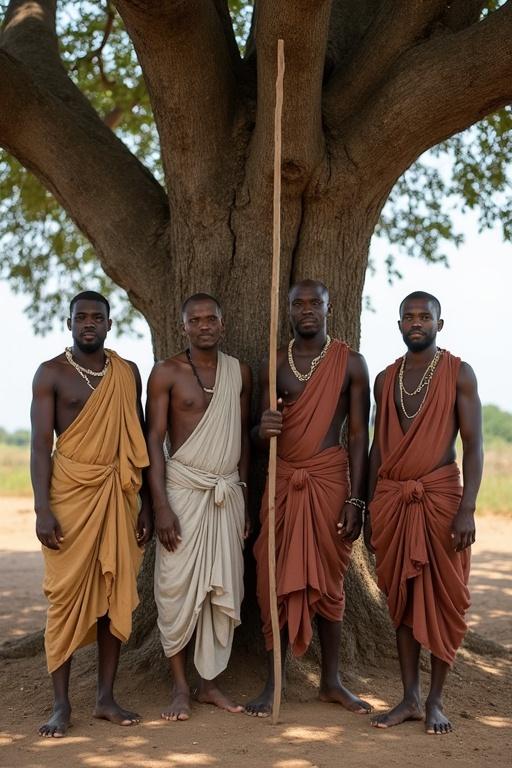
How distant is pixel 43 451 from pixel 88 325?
0.77 metres

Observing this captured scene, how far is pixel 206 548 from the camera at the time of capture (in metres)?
5.75

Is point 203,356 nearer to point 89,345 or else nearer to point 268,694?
point 89,345

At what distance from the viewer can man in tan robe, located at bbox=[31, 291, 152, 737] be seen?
5.57 m

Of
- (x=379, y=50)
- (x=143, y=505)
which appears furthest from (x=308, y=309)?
(x=379, y=50)

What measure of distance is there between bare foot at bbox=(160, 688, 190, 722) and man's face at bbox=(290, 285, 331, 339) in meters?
2.20

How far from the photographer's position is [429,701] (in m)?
5.51

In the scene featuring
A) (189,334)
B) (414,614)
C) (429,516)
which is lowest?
(414,614)

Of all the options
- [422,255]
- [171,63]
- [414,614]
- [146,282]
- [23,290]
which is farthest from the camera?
[23,290]

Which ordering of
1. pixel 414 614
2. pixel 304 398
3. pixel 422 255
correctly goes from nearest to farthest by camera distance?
1. pixel 414 614
2. pixel 304 398
3. pixel 422 255

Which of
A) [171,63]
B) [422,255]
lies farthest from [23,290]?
[171,63]

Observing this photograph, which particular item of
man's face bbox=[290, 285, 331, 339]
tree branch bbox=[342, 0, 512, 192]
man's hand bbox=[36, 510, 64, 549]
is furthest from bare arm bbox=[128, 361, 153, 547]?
tree branch bbox=[342, 0, 512, 192]

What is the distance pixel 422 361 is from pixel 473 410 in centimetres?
42

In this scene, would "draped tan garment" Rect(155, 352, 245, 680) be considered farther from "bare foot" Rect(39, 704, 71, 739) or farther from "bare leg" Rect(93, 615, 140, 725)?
"bare foot" Rect(39, 704, 71, 739)

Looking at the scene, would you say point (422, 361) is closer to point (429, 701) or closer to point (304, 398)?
point (304, 398)
